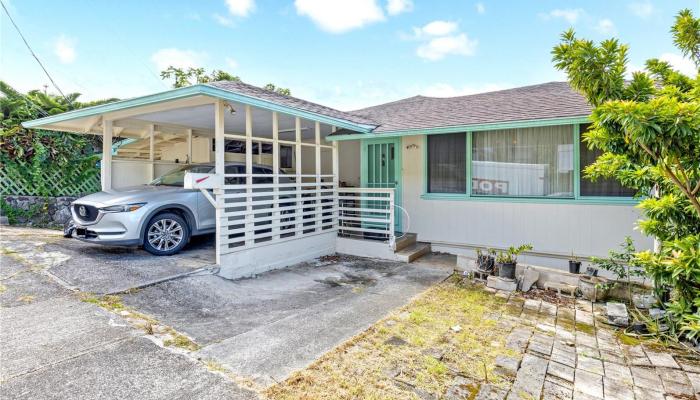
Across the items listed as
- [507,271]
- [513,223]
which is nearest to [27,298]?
[507,271]

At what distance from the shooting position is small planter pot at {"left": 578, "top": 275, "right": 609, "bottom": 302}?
459 centimetres

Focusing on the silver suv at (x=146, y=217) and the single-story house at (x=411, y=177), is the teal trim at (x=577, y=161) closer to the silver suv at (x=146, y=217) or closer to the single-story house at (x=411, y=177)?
the single-story house at (x=411, y=177)

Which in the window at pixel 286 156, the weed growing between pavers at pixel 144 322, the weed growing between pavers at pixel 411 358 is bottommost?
the weed growing between pavers at pixel 411 358

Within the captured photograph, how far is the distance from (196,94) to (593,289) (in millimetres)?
5626

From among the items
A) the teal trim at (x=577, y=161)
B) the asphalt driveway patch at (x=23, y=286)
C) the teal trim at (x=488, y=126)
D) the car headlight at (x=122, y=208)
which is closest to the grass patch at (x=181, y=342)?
the asphalt driveway patch at (x=23, y=286)

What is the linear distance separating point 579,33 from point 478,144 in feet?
11.2

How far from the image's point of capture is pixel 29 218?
9094mm

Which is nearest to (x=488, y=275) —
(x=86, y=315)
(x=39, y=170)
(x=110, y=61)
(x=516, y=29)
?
(x=86, y=315)

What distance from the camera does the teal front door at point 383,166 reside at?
7711mm

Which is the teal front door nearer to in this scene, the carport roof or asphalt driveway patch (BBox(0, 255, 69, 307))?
the carport roof

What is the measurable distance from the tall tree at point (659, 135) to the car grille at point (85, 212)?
6636 mm

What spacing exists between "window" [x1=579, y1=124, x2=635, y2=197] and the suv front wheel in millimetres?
6802

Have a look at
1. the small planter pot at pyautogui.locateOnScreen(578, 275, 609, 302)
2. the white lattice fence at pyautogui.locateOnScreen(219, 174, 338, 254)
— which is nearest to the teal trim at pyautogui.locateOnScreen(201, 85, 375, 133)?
the white lattice fence at pyautogui.locateOnScreen(219, 174, 338, 254)

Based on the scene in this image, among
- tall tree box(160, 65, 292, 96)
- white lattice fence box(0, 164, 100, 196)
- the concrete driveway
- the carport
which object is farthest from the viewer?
tall tree box(160, 65, 292, 96)
